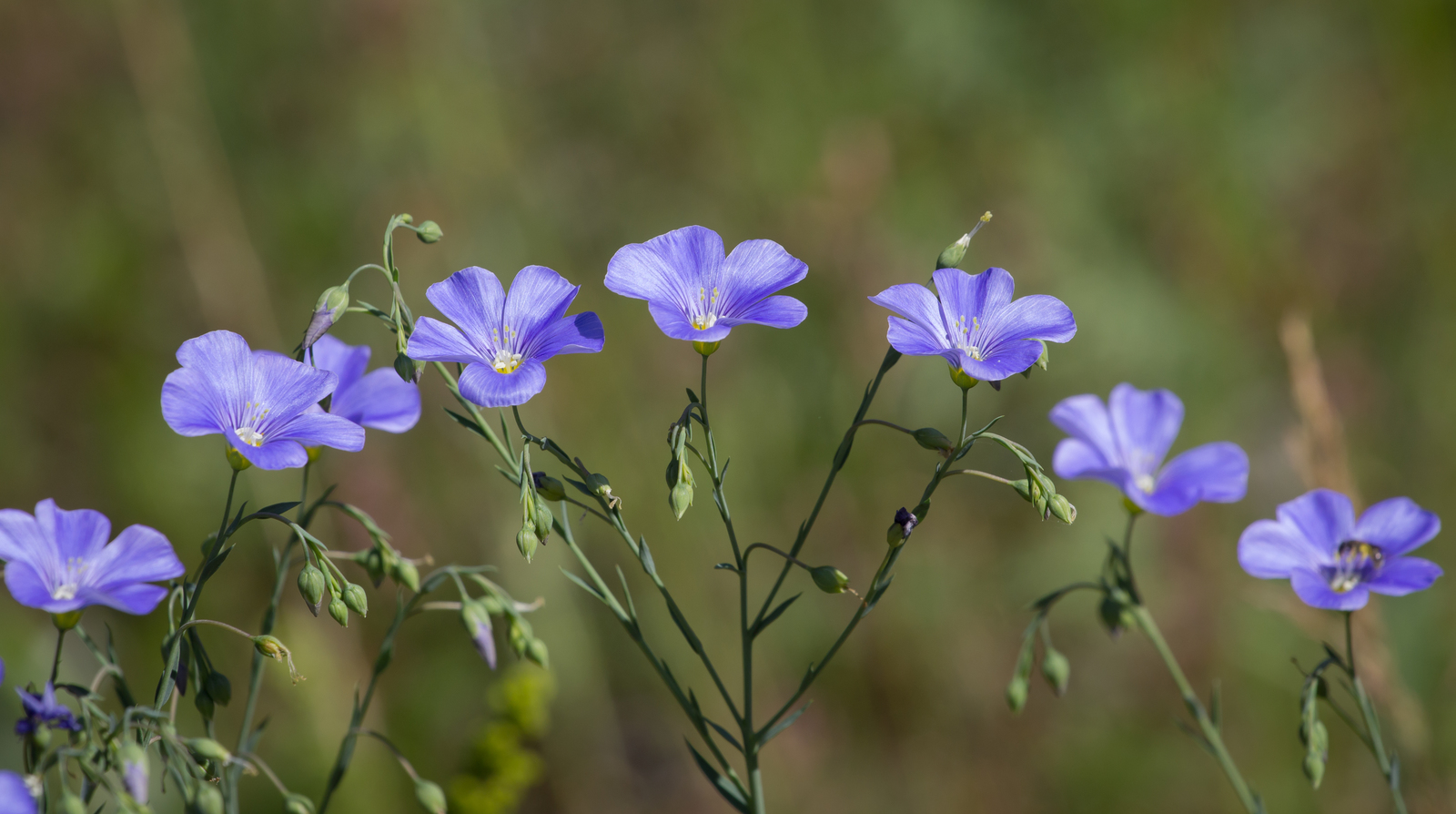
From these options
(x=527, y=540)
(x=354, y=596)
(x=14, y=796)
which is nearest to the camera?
(x=14, y=796)

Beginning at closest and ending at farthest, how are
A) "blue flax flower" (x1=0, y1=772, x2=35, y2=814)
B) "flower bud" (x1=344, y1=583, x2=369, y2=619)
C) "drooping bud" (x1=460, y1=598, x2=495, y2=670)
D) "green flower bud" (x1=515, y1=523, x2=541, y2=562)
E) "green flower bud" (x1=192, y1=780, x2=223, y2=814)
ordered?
"blue flax flower" (x1=0, y1=772, x2=35, y2=814) < "green flower bud" (x1=192, y1=780, x2=223, y2=814) < "green flower bud" (x1=515, y1=523, x2=541, y2=562) < "flower bud" (x1=344, y1=583, x2=369, y2=619) < "drooping bud" (x1=460, y1=598, x2=495, y2=670)

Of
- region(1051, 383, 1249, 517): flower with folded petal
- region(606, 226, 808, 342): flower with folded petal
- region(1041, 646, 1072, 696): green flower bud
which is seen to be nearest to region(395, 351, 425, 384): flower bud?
region(606, 226, 808, 342): flower with folded petal

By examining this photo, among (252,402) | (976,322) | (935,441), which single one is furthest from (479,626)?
(976,322)

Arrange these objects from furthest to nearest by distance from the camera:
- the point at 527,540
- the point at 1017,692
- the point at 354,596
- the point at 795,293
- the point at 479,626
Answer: the point at 795,293 → the point at 1017,692 → the point at 479,626 → the point at 354,596 → the point at 527,540

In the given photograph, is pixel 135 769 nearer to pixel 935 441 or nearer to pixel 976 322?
pixel 935 441

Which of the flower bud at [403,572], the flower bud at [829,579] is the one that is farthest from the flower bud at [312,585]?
the flower bud at [829,579]

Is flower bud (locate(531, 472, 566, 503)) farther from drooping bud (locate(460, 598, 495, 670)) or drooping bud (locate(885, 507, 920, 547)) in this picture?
drooping bud (locate(885, 507, 920, 547))

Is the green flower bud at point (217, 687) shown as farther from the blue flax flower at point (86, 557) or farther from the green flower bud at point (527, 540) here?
the green flower bud at point (527, 540)
